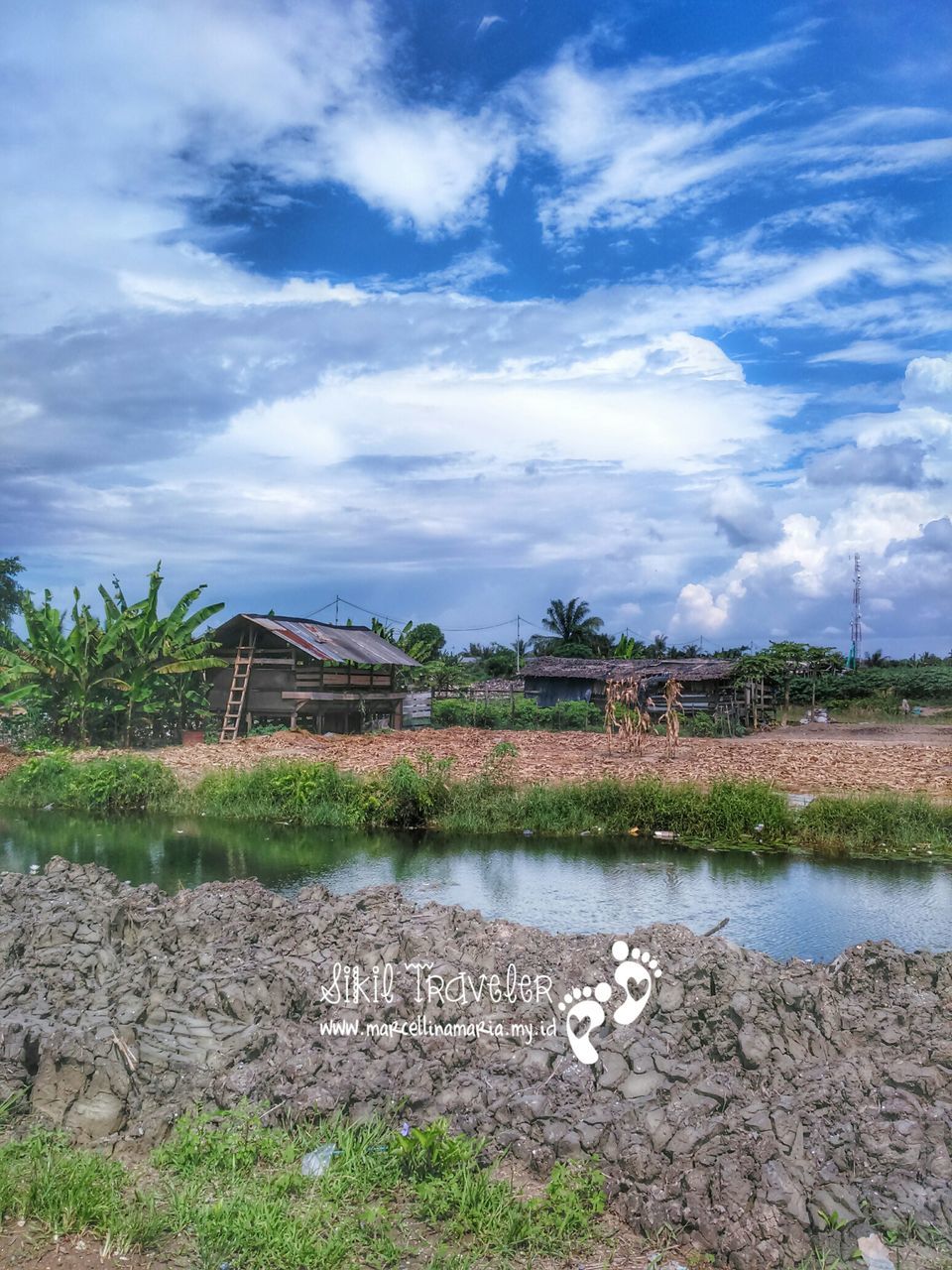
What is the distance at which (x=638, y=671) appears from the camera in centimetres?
3453

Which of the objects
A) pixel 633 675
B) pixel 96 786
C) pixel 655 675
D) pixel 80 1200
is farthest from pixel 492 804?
pixel 655 675

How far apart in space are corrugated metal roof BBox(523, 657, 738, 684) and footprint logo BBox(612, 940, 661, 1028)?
27.2 meters

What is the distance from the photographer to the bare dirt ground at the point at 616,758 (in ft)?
55.1

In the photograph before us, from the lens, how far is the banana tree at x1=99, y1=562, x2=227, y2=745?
901 inches

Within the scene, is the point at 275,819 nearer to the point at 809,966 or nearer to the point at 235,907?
the point at 235,907

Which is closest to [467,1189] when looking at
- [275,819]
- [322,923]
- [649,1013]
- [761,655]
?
[649,1013]

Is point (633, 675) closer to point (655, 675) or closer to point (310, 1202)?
point (655, 675)

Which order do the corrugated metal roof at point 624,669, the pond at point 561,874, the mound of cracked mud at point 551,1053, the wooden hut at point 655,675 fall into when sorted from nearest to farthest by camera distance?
the mound of cracked mud at point 551,1053, the pond at point 561,874, the wooden hut at point 655,675, the corrugated metal roof at point 624,669

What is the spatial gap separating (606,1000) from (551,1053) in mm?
946

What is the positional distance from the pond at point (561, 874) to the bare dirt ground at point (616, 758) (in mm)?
2378

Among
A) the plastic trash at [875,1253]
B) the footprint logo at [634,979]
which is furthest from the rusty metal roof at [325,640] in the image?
the plastic trash at [875,1253]

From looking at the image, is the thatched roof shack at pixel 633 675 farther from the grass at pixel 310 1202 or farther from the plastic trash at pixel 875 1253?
the plastic trash at pixel 875 1253

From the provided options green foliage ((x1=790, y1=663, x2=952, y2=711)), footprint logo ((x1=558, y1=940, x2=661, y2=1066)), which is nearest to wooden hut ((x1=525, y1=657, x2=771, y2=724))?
green foliage ((x1=790, y1=663, x2=952, y2=711))

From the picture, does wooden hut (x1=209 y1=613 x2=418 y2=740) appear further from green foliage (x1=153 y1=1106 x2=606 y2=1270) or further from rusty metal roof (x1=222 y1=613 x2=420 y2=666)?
green foliage (x1=153 y1=1106 x2=606 y2=1270)
